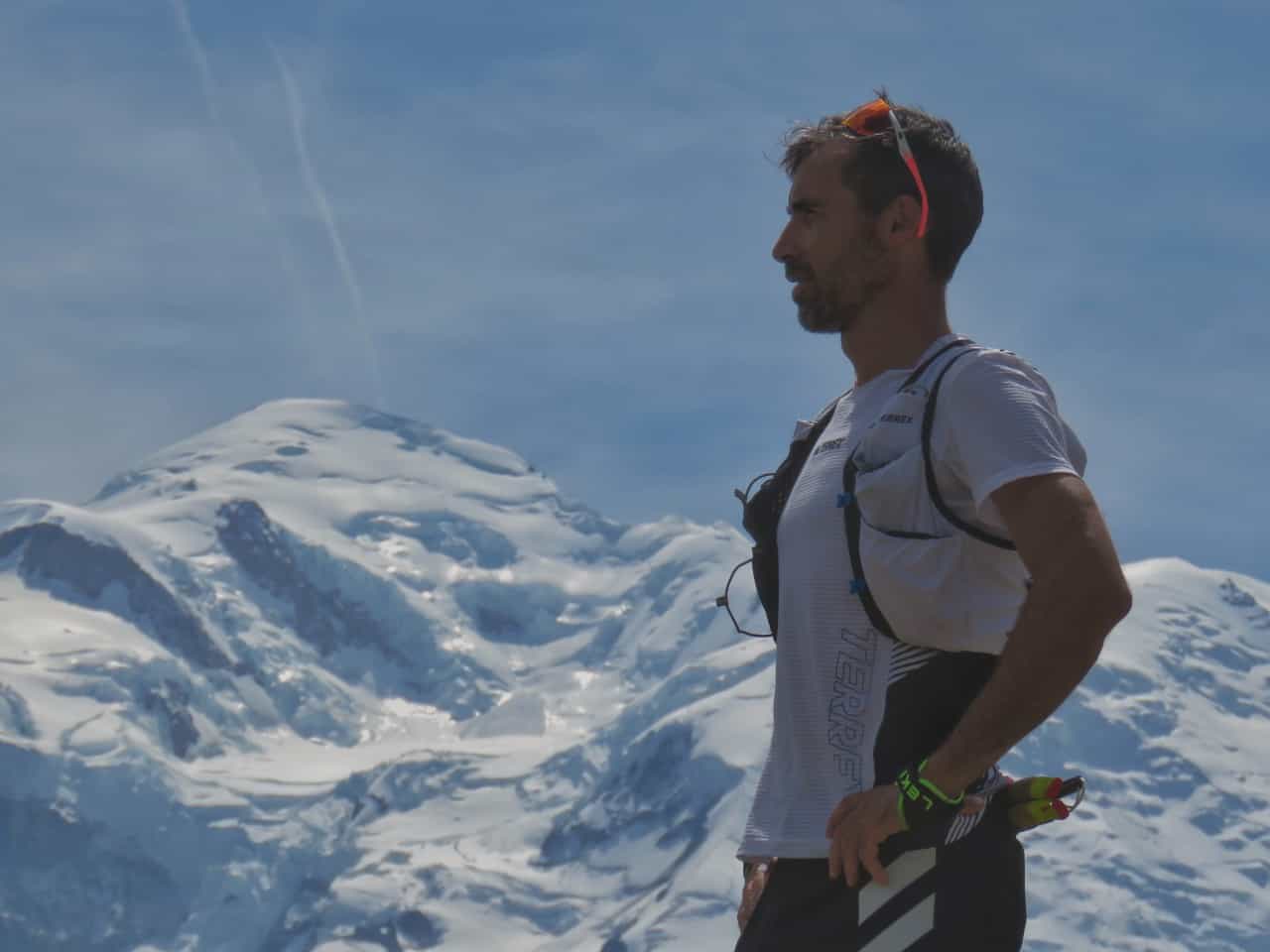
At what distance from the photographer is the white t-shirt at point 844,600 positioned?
6891mm

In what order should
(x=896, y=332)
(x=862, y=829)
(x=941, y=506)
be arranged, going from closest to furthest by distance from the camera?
(x=862, y=829) → (x=941, y=506) → (x=896, y=332)

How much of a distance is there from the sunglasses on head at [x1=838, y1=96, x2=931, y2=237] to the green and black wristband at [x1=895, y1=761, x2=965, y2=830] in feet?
7.24

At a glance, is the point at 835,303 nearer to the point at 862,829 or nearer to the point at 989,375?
the point at 989,375

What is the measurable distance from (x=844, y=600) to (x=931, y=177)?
1.71 metres

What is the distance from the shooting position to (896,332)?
8.02 metres

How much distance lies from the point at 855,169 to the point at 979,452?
1547mm

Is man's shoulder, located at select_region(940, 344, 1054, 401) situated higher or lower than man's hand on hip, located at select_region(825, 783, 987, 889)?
higher

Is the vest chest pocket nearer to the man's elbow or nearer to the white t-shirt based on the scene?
the white t-shirt

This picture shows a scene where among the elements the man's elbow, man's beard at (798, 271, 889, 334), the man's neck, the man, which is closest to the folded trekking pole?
the man

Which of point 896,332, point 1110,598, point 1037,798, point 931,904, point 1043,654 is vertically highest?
point 896,332

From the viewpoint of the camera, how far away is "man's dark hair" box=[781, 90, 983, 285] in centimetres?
786

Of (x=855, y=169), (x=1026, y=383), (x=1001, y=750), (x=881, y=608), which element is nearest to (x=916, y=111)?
(x=855, y=169)

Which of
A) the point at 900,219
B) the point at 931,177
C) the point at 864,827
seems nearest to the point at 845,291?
the point at 900,219

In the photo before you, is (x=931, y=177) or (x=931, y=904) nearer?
(x=931, y=904)
